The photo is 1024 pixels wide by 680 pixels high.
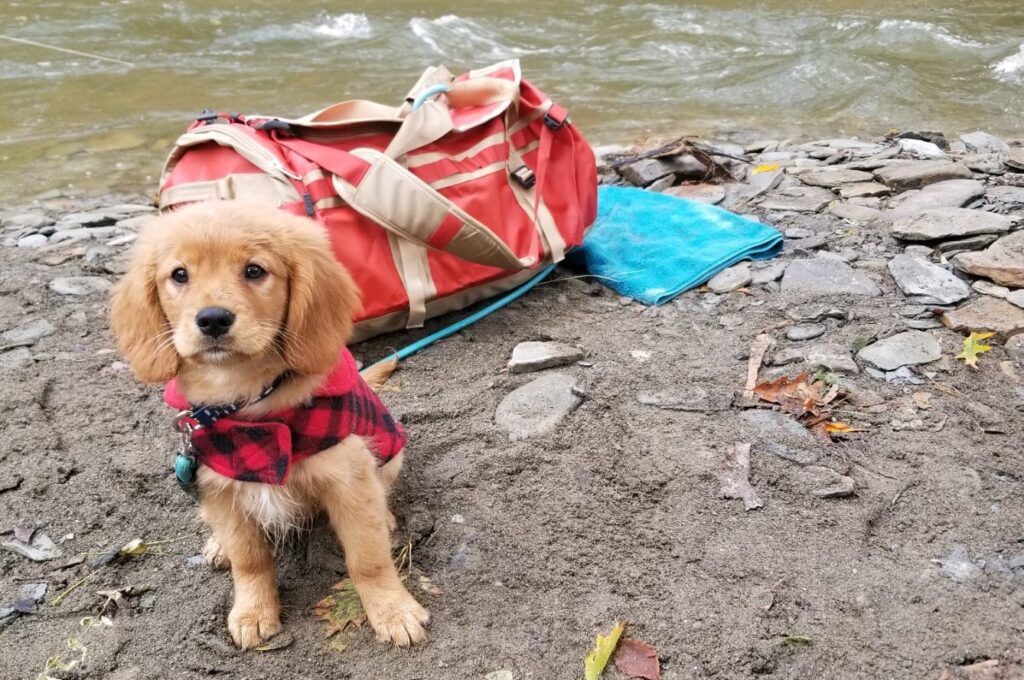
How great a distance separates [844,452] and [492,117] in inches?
83.6

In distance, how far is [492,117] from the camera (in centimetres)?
407

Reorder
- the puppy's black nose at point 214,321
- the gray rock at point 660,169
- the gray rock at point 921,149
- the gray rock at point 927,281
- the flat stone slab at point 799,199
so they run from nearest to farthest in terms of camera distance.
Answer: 1. the puppy's black nose at point 214,321
2. the gray rock at point 927,281
3. the flat stone slab at point 799,199
4. the gray rock at point 660,169
5. the gray rock at point 921,149

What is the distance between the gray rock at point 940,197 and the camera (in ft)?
15.3

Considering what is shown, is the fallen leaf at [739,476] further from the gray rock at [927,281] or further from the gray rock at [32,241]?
the gray rock at [32,241]

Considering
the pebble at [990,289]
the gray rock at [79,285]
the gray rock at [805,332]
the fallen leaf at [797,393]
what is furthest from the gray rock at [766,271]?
the gray rock at [79,285]

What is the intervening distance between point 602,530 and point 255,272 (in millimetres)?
1269

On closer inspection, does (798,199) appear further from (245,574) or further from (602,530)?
(245,574)

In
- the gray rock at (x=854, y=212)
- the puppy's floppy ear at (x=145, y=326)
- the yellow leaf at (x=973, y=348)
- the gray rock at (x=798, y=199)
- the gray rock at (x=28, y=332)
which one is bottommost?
the gray rock at (x=28, y=332)

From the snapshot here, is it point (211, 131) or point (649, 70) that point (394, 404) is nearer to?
point (211, 131)

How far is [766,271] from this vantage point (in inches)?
167

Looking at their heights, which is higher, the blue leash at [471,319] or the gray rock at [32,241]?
the blue leash at [471,319]

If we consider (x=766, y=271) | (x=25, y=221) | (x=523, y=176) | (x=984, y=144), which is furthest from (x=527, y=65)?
(x=766, y=271)

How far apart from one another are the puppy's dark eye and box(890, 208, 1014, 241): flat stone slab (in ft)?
10.6

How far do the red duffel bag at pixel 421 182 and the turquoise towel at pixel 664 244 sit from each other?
10.3 inches
